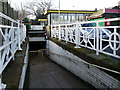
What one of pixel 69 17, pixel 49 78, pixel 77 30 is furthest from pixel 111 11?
pixel 49 78

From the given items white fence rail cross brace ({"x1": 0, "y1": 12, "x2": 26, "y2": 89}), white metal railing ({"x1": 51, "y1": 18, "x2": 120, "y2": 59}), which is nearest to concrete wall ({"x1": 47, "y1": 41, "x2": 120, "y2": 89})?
white metal railing ({"x1": 51, "y1": 18, "x2": 120, "y2": 59})

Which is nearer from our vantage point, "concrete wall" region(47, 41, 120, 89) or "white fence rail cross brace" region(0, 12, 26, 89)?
"white fence rail cross brace" region(0, 12, 26, 89)

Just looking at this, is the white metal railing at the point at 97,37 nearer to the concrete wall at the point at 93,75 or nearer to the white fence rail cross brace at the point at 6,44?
the concrete wall at the point at 93,75

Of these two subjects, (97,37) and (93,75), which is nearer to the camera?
(93,75)

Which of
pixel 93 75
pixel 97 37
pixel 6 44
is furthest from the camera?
pixel 97 37

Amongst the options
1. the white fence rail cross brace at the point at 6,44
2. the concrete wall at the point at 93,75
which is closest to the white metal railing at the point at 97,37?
the concrete wall at the point at 93,75

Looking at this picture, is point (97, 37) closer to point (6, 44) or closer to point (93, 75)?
point (93, 75)

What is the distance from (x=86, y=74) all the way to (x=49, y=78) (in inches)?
62.7

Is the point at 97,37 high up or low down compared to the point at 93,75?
up

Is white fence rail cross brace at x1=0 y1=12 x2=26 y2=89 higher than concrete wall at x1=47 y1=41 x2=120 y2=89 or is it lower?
higher

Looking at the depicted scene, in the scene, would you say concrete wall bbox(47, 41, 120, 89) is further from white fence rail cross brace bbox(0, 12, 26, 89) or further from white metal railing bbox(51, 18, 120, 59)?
white fence rail cross brace bbox(0, 12, 26, 89)

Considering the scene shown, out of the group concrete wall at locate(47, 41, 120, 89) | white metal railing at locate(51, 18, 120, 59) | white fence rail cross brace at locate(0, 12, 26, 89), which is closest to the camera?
white fence rail cross brace at locate(0, 12, 26, 89)

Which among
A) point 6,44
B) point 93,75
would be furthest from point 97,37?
point 6,44

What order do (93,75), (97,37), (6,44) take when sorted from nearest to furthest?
1. (6,44)
2. (93,75)
3. (97,37)
